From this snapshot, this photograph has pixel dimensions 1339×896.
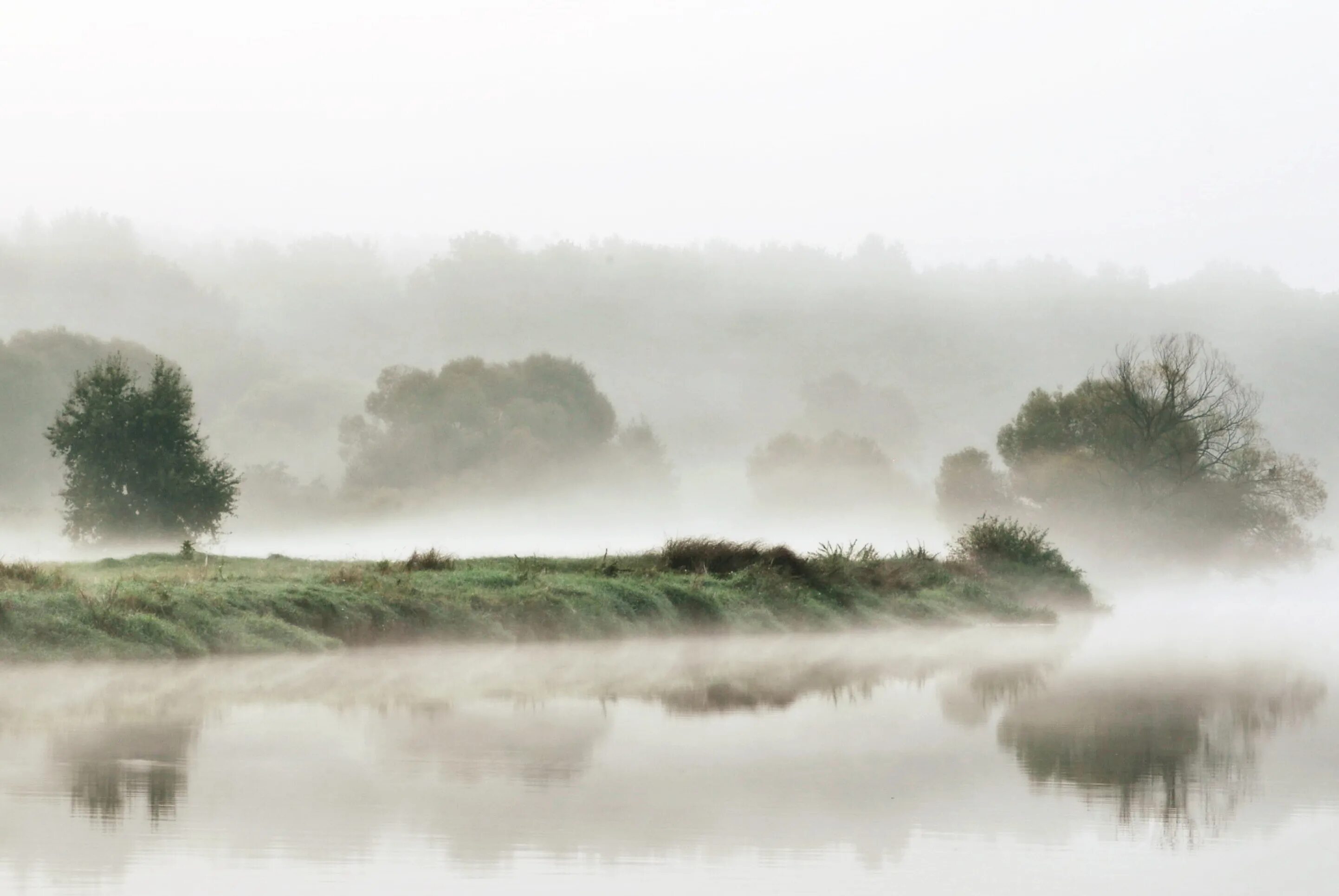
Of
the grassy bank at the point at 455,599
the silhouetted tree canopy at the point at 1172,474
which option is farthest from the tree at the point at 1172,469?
the grassy bank at the point at 455,599

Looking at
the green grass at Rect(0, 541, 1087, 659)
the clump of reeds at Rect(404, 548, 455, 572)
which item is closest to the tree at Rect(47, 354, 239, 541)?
the green grass at Rect(0, 541, 1087, 659)

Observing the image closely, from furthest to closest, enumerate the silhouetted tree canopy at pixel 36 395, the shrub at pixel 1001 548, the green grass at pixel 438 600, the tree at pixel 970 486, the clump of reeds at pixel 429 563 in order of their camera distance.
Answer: the silhouetted tree canopy at pixel 36 395 → the tree at pixel 970 486 → the shrub at pixel 1001 548 → the clump of reeds at pixel 429 563 → the green grass at pixel 438 600

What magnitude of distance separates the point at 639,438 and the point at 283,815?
88801 millimetres

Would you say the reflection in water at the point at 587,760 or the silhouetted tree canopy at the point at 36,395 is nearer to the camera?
the reflection in water at the point at 587,760

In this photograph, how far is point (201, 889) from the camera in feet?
24.1

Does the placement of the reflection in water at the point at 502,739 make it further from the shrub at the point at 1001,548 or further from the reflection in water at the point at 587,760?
the shrub at the point at 1001,548

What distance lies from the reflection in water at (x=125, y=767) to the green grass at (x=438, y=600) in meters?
6.30

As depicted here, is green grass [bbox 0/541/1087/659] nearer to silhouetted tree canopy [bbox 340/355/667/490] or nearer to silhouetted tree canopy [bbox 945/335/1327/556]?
silhouetted tree canopy [bbox 945/335/1327/556]

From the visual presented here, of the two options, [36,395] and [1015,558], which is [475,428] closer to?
[36,395]

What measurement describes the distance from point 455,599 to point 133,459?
2668 cm

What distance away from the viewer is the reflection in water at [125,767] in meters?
9.55

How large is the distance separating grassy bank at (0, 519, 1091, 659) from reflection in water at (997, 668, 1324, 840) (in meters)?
8.88

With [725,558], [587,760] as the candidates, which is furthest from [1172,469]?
[587,760]

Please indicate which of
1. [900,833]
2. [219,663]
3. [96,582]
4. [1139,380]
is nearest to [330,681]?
[219,663]
